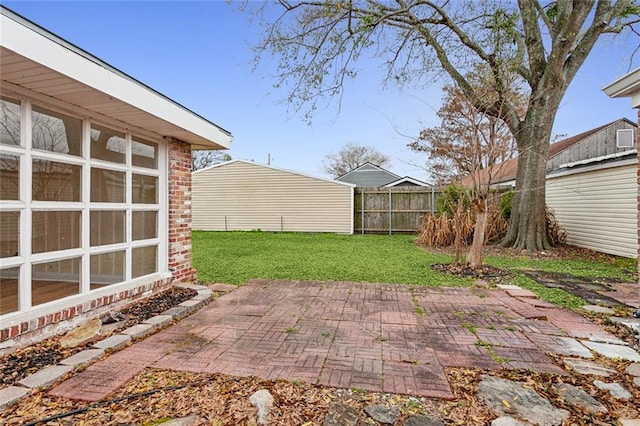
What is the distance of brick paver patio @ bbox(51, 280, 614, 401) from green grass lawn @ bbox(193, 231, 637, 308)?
3.04 ft

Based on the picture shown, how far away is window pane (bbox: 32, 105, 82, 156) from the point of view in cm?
283

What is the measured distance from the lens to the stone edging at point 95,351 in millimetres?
2100

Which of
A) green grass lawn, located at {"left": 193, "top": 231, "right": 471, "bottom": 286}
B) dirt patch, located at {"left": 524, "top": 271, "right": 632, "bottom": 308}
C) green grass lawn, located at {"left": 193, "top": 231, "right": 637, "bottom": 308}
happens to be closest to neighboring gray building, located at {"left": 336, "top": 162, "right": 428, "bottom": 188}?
green grass lawn, located at {"left": 193, "top": 231, "right": 471, "bottom": 286}

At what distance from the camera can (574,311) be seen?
383cm

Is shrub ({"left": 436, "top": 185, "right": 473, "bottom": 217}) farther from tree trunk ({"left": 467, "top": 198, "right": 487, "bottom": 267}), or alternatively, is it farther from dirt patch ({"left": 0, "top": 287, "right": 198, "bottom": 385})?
dirt patch ({"left": 0, "top": 287, "right": 198, "bottom": 385})

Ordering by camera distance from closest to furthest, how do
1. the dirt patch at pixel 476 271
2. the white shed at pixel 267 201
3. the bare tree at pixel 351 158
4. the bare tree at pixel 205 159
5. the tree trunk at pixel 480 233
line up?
the dirt patch at pixel 476 271, the tree trunk at pixel 480 233, the white shed at pixel 267 201, the bare tree at pixel 205 159, the bare tree at pixel 351 158

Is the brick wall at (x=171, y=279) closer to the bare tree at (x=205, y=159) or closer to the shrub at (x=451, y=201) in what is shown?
the shrub at (x=451, y=201)

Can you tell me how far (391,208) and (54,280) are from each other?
1149 cm

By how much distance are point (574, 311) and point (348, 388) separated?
3.14 m

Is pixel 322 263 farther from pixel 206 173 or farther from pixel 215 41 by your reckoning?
pixel 206 173

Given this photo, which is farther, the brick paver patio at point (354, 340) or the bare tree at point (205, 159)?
the bare tree at point (205, 159)

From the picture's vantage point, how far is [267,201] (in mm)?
14320

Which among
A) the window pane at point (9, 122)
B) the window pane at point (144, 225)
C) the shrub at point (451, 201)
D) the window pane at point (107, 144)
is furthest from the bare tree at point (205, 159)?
the window pane at point (9, 122)

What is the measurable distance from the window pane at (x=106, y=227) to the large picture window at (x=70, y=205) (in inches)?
0.4
